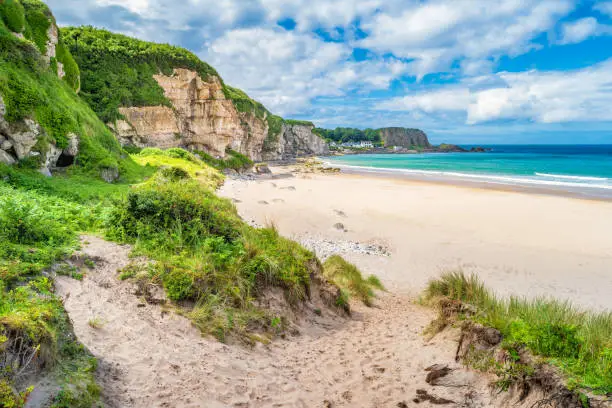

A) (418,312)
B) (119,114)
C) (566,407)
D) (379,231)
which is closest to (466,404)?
(566,407)

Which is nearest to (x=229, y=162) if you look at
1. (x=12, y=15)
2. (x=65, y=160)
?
(x=12, y=15)

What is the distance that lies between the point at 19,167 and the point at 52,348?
12.8 metres

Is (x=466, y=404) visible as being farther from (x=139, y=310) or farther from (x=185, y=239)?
(x=185, y=239)

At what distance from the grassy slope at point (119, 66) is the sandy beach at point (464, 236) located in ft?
67.4

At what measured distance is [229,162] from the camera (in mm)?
50969

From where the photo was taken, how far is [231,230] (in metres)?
8.35

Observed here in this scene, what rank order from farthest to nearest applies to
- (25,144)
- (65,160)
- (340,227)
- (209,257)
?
(340,227)
(65,160)
(25,144)
(209,257)

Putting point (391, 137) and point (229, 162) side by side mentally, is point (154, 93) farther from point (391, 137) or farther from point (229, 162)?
point (391, 137)

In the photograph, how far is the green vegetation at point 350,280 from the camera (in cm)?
1025

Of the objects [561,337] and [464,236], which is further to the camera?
[464,236]

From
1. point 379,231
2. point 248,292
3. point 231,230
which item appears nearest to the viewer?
point 248,292

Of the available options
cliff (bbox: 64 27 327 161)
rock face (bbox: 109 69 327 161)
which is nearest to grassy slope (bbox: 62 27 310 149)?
cliff (bbox: 64 27 327 161)

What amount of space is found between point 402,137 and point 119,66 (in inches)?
6422

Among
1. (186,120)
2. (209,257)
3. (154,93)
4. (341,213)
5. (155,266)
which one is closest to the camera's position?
(155,266)
